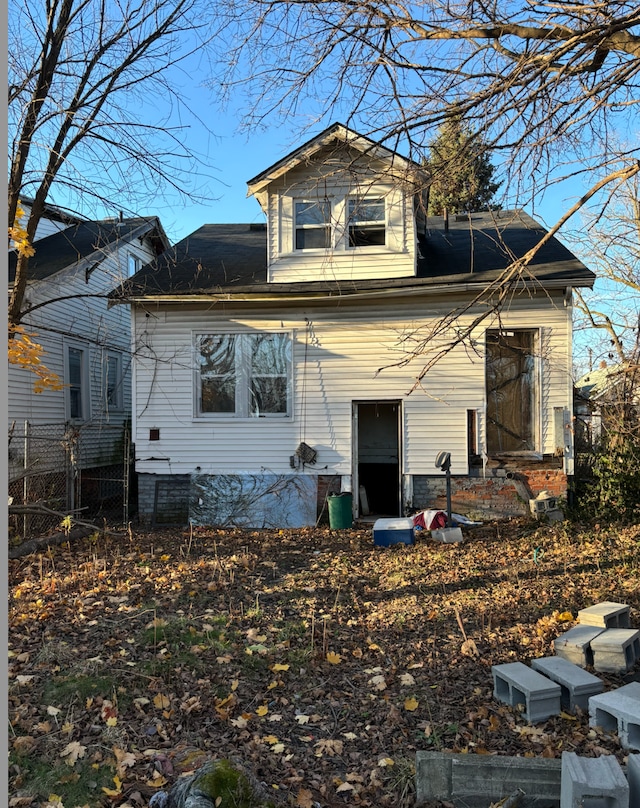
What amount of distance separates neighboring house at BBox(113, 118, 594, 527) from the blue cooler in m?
1.66

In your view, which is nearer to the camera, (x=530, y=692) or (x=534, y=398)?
(x=530, y=692)

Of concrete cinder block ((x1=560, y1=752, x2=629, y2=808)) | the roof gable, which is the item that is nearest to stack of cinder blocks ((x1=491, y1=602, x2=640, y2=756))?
concrete cinder block ((x1=560, y1=752, x2=629, y2=808))

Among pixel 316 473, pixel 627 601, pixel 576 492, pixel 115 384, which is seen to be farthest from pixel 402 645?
pixel 115 384

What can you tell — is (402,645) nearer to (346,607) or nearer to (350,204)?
(346,607)

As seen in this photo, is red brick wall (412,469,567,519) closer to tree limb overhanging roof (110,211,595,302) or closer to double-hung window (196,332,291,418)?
double-hung window (196,332,291,418)

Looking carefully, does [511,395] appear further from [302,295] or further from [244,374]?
[244,374]

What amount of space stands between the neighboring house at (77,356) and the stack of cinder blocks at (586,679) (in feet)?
29.2

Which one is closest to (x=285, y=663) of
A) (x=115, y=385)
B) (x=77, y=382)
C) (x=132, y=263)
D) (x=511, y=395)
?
(x=511, y=395)

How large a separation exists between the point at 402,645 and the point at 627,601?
2.52m

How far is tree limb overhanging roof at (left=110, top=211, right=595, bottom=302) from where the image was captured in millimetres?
9820

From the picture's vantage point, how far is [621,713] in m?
3.43

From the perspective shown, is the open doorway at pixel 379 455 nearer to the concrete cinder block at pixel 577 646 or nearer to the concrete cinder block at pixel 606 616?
the concrete cinder block at pixel 606 616

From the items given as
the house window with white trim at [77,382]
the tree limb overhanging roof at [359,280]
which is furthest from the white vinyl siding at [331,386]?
the house window with white trim at [77,382]

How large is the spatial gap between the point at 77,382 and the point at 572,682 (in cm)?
1360
